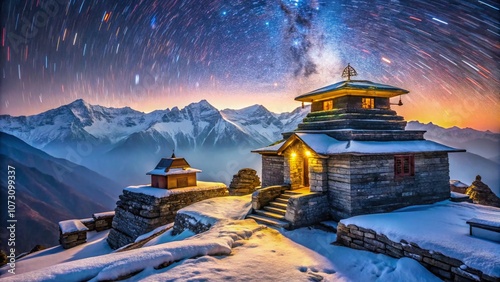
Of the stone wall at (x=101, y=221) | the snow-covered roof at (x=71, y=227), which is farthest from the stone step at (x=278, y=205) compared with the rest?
the stone wall at (x=101, y=221)

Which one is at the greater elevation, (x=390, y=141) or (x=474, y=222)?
(x=390, y=141)

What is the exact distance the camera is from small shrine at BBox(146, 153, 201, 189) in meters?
21.0

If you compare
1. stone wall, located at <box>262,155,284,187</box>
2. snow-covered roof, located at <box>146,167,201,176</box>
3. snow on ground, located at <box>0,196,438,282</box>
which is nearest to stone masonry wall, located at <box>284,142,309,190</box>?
stone wall, located at <box>262,155,284,187</box>

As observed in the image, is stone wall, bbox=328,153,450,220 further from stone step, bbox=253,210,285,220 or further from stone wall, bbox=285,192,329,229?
stone step, bbox=253,210,285,220

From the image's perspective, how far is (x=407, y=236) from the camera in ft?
24.2

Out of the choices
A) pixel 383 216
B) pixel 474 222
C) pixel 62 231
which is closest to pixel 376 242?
pixel 383 216

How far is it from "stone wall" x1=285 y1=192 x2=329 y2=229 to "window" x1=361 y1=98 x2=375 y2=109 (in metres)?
7.22

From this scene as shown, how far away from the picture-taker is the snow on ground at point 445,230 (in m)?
5.88

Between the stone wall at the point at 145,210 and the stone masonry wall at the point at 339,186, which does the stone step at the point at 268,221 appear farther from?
the stone wall at the point at 145,210

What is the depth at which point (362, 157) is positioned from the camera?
36.8 ft

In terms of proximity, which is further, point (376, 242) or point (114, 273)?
point (376, 242)

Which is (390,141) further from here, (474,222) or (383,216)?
(474,222)

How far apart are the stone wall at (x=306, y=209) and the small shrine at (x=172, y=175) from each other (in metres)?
13.0

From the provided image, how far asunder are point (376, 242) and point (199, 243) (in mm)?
5891
